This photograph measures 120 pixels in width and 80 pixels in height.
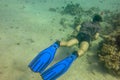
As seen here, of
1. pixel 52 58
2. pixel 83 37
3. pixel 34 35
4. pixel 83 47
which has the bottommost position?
pixel 34 35

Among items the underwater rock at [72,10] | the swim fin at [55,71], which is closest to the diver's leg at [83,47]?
the swim fin at [55,71]

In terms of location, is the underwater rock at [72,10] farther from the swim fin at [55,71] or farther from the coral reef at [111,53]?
the swim fin at [55,71]

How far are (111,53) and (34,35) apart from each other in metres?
3.88

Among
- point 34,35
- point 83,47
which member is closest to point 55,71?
point 83,47

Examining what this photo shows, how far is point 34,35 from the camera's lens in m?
9.47

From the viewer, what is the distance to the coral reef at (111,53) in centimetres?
696

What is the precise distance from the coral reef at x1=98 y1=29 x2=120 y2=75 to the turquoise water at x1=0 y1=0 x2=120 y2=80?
1.34ft

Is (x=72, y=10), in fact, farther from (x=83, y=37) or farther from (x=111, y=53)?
(x=111, y=53)

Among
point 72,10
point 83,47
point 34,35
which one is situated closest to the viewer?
point 83,47

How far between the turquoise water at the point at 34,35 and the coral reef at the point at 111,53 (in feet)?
1.34

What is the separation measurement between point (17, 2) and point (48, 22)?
3.72 meters

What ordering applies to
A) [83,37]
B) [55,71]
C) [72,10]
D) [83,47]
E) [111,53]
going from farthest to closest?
[72,10] → [83,37] → [83,47] → [111,53] → [55,71]

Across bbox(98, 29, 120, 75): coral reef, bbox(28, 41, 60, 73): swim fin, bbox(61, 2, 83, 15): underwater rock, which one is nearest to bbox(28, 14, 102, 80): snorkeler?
bbox(28, 41, 60, 73): swim fin

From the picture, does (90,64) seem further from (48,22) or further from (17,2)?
(17,2)
